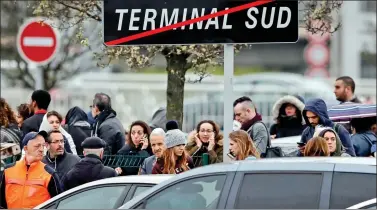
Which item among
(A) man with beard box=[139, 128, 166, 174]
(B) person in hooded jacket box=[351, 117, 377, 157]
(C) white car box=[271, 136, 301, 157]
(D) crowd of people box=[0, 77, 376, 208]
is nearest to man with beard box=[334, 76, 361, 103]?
(D) crowd of people box=[0, 77, 376, 208]

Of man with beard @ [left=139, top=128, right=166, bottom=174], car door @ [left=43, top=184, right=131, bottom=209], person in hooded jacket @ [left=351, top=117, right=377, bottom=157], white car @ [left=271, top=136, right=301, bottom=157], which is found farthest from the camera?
person in hooded jacket @ [left=351, top=117, right=377, bottom=157]

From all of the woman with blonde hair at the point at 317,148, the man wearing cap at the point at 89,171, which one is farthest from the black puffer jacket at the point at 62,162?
the woman with blonde hair at the point at 317,148

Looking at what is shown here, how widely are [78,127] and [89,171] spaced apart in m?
2.93

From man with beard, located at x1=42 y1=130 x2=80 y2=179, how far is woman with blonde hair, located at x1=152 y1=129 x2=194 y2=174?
3.70 ft

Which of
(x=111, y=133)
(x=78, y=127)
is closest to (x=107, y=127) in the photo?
(x=111, y=133)

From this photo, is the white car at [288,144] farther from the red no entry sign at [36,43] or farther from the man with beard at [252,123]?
the red no entry sign at [36,43]

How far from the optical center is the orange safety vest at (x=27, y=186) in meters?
11.5

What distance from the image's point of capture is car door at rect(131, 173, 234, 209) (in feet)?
27.3

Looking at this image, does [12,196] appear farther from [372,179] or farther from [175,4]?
[372,179]

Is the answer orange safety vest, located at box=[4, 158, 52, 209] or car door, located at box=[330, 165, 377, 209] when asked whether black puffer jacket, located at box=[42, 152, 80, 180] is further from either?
car door, located at box=[330, 165, 377, 209]

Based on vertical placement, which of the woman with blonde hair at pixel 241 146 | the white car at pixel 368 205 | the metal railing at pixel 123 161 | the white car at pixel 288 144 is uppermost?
the woman with blonde hair at pixel 241 146

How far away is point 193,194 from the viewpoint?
28.1 ft

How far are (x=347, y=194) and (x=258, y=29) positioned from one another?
3578 mm

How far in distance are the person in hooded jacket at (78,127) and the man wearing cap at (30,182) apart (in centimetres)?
252
